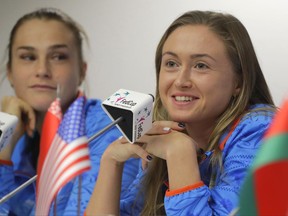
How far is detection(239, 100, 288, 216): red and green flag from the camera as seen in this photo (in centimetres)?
Answer: 45

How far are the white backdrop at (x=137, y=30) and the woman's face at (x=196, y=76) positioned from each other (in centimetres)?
72

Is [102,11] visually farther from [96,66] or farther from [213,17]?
[213,17]

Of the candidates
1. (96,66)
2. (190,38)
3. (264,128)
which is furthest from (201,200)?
(96,66)

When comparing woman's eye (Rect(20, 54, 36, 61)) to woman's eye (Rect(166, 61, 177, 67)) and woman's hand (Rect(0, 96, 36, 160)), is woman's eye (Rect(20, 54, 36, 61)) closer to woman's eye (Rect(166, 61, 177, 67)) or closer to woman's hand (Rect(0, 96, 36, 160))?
woman's hand (Rect(0, 96, 36, 160))

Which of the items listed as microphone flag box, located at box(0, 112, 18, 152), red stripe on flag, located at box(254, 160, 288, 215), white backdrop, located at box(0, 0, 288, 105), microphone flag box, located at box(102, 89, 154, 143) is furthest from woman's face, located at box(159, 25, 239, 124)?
white backdrop, located at box(0, 0, 288, 105)

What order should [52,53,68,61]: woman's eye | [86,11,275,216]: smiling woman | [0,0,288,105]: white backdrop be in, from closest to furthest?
[86,11,275,216]: smiling woman, [52,53,68,61]: woman's eye, [0,0,288,105]: white backdrop

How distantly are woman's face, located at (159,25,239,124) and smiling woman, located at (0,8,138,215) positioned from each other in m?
0.29

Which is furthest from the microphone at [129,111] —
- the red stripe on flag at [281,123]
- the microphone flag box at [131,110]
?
the red stripe on flag at [281,123]

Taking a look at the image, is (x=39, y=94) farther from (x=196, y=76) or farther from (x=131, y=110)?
(x=131, y=110)

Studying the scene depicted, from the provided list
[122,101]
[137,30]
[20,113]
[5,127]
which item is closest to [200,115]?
[122,101]

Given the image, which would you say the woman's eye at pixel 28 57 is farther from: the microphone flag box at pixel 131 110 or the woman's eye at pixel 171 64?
the microphone flag box at pixel 131 110

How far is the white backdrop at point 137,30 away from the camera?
5.79ft

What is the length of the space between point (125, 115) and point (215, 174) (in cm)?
29

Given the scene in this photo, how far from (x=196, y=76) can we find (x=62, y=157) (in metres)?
0.47
